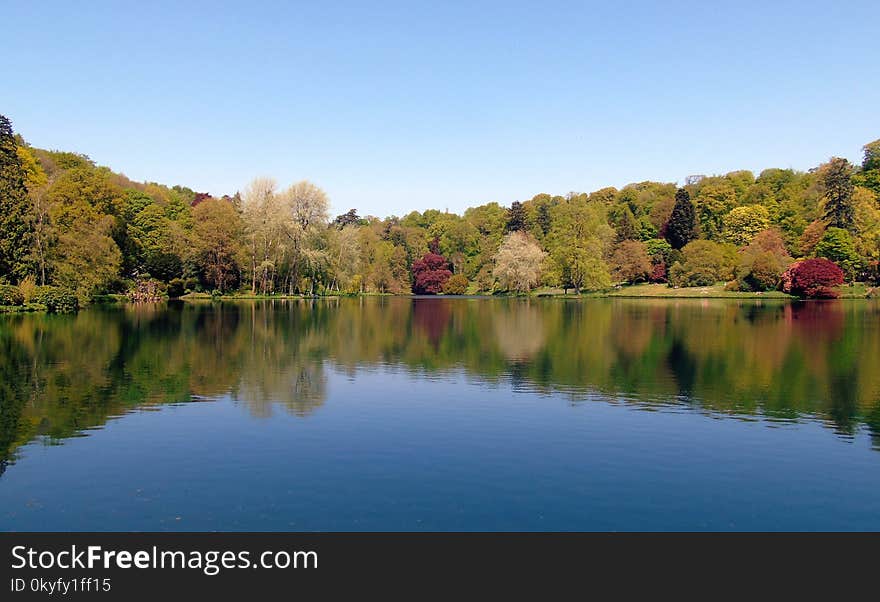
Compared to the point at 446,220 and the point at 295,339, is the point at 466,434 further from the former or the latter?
the point at 446,220

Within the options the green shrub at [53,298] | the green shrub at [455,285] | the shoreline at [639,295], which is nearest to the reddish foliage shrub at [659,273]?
the shoreline at [639,295]

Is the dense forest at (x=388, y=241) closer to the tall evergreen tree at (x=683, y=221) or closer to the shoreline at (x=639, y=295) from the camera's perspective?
the tall evergreen tree at (x=683, y=221)

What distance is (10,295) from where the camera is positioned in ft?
201

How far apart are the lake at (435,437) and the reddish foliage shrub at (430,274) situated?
123m

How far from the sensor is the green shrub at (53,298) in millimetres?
63531

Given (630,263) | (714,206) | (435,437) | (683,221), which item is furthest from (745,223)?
(435,437)

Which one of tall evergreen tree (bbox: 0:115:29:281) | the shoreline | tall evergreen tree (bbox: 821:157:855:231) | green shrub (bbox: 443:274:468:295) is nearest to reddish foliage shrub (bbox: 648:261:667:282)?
Result: the shoreline

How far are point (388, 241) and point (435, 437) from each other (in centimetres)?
15488

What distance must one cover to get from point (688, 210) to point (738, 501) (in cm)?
12957

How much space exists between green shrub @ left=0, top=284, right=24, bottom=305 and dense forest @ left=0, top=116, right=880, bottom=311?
0.50ft

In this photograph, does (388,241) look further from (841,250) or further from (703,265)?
(841,250)
